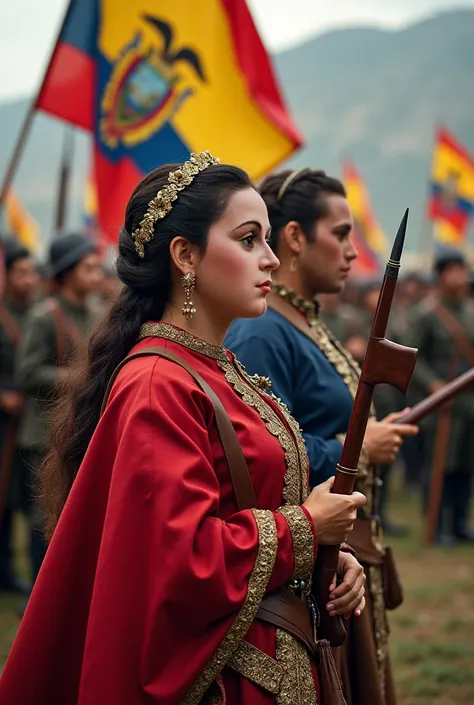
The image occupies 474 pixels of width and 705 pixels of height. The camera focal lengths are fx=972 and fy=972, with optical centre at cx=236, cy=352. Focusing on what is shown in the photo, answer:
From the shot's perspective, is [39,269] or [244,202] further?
[39,269]

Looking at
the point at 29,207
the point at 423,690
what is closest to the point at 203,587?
the point at 423,690

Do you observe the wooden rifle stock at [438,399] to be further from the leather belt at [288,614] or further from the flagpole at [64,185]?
the flagpole at [64,185]

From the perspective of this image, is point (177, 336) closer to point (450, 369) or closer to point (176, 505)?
point (176, 505)

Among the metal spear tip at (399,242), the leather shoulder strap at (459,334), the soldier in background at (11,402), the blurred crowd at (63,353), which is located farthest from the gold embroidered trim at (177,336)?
the leather shoulder strap at (459,334)

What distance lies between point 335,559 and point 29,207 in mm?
136824

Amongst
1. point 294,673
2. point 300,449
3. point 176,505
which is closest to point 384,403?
point 300,449

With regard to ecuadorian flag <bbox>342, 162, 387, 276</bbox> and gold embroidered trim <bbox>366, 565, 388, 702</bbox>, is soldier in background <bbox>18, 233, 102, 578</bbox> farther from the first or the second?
ecuadorian flag <bbox>342, 162, 387, 276</bbox>

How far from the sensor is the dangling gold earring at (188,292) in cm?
233

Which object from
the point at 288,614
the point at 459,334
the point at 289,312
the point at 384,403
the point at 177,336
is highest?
the point at 177,336

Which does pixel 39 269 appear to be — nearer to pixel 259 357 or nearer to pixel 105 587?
pixel 259 357

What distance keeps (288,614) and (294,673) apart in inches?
5.2

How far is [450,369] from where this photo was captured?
826cm

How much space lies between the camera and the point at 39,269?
10.6m

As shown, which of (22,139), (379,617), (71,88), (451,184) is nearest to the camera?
(379,617)
